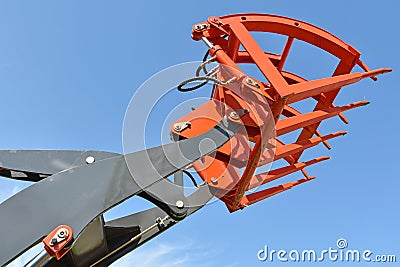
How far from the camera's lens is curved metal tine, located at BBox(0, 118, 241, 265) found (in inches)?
74.8

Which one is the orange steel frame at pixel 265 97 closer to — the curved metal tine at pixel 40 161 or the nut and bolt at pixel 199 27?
the nut and bolt at pixel 199 27

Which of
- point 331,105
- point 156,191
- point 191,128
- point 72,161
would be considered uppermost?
point 331,105

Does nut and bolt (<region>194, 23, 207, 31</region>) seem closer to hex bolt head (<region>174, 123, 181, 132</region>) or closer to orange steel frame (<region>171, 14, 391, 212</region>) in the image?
orange steel frame (<region>171, 14, 391, 212</region>)

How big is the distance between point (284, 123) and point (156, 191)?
3.99 ft

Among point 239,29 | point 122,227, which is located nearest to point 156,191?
point 122,227

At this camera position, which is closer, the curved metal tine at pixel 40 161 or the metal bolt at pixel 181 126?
the curved metal tine at pixel 40 161

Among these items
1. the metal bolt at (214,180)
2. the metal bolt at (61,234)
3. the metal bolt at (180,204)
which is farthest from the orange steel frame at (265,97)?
the metal bolt at (61,234)

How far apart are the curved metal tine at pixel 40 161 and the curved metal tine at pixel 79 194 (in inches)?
9.5

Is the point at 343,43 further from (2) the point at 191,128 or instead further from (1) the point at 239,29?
(2) the point at 191,128

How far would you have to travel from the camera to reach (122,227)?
8.52 feet

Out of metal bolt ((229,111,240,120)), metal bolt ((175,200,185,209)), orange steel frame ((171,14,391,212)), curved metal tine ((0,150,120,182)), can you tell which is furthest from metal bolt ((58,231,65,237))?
metal bolt ((229,111,240,120))

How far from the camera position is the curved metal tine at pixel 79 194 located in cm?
190

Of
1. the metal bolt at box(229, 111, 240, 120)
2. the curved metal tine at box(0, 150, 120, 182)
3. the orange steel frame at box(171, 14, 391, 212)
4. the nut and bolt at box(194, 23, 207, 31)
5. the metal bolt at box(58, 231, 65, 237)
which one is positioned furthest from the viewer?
the nut and bolt at box(194, 23, 207, 31)

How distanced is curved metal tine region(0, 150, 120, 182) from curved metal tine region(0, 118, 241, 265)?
0.80 ft
